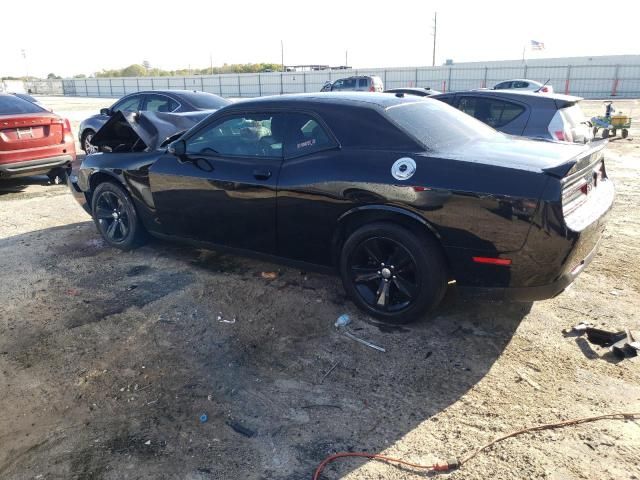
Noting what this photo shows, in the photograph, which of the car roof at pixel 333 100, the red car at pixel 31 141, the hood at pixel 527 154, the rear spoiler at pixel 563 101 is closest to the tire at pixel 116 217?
the car roof at pixel 333 100

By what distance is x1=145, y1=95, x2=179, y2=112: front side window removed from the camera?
9765mm

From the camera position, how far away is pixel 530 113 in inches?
286

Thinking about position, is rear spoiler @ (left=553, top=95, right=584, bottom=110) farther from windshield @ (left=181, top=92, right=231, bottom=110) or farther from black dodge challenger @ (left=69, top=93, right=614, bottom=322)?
windshield @ (left=181, top=92, right=231, bottom=110)

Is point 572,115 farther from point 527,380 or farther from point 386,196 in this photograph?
point 527,380

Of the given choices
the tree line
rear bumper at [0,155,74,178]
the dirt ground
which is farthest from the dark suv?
the tree line

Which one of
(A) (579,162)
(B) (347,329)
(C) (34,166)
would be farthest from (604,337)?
(C) (34,166)

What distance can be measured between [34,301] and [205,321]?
1694 mm

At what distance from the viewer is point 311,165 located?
396 cm

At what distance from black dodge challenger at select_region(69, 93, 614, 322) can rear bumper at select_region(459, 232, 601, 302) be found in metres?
0.01

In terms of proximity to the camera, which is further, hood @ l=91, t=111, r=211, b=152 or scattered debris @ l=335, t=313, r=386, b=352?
hood @ l=91, t=111, r=211, b=152

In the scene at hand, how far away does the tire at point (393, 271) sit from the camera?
138 inches

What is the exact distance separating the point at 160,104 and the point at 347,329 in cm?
778

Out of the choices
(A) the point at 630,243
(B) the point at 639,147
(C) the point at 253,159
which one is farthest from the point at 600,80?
(C) the point at 253,159

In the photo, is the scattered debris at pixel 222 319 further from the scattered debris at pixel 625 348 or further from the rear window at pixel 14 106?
the rear window at pixel 14 106
